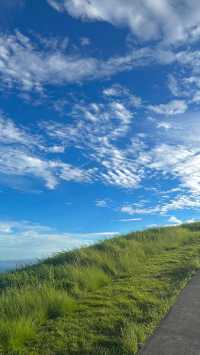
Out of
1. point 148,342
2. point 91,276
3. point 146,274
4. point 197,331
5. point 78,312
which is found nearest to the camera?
point 148,342

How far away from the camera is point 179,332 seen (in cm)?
593

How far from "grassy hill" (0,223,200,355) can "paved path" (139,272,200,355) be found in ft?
0.55

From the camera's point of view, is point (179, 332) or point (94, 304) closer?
point (179, 332)

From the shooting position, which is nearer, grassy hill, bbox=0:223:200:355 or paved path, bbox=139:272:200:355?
paved path, bbox=139:272:200:355

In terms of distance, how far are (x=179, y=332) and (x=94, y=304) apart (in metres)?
2.33

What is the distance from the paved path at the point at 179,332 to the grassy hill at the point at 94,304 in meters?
0.17

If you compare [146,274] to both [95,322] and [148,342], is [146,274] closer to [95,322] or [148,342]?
[95,322]

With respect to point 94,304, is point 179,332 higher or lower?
lower

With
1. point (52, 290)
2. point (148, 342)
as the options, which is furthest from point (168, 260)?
point (148, 342)

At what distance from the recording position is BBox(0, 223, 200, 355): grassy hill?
597 cm

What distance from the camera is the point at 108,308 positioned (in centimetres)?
752

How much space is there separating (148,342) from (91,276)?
166 inches

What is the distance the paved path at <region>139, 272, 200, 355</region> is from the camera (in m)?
5.28

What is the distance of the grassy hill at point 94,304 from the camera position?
5.97 meters
